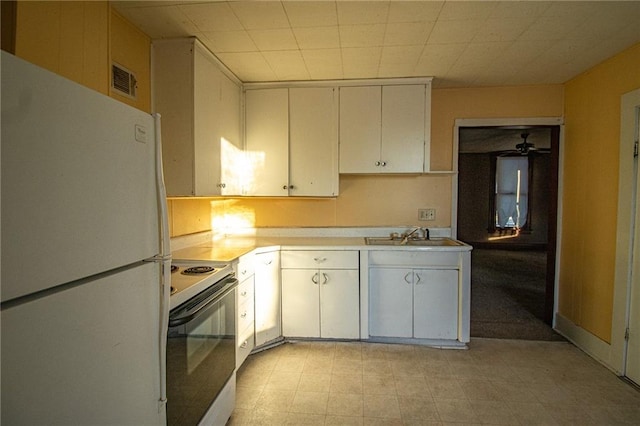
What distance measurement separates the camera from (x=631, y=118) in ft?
7.22

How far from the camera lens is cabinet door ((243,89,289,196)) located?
2.87 meters

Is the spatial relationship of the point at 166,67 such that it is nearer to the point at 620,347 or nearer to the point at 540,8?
the point at 540,8

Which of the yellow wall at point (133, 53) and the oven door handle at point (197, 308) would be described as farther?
the yellow wall at point (133, 53)

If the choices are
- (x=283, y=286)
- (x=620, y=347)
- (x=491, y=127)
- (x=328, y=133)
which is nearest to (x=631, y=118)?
(x=491, y=127)

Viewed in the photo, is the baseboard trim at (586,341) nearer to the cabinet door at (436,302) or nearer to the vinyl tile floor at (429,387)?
the vinyl tile floor at (429,387)

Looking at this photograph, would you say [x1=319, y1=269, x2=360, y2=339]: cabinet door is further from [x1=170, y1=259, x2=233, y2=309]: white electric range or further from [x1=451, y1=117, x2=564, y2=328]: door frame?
[x1=451, y1=117, x2=564, y2=328]: door frame

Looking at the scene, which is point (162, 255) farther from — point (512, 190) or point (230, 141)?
point (512, 190)

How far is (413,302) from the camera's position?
2680 millimetres

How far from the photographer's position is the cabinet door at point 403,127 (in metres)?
2.78

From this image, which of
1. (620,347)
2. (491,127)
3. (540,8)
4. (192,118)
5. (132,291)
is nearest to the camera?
(132,291)

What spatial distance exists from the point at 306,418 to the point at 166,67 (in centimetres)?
231

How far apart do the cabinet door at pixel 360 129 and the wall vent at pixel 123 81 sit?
1580mm

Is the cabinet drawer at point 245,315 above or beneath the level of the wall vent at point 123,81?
beneath

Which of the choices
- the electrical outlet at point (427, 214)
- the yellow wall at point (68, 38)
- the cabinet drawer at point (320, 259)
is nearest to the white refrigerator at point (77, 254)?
the yellow wall at point (68, 38)
